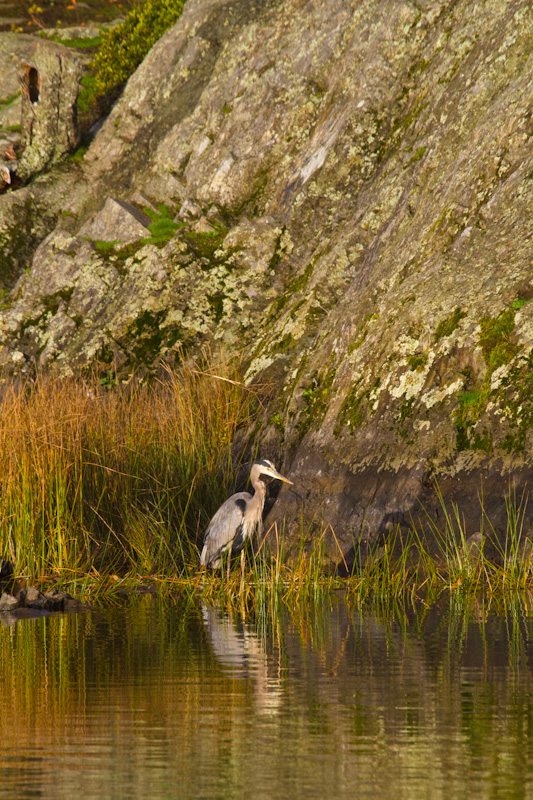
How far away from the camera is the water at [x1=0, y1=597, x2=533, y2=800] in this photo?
3404mm

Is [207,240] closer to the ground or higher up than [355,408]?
higher up

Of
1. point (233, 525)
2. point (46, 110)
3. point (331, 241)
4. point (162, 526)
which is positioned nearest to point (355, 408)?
point (233, 525)

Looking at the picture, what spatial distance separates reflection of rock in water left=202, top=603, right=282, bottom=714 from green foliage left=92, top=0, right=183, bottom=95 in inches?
600

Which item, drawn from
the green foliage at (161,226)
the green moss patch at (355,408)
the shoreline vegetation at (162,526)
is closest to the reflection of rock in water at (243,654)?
the shoreline vegetation at (162,526)

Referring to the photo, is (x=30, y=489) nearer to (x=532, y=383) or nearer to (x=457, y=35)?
(x=532, y=383)

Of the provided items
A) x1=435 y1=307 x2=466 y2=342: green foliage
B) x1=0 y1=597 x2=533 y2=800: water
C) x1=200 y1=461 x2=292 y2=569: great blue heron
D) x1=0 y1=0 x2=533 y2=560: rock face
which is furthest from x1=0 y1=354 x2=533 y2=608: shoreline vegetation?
x1=435 y1=307 x2=466 y2=342: green foliage

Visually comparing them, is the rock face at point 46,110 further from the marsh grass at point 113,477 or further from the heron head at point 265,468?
the heron head at point 265,468

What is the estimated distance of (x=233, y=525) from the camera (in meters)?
8.73

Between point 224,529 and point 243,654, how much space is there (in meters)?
3.30

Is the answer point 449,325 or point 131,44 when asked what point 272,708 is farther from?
point 131,44

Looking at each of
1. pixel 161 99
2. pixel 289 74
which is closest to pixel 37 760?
pixel 289 74

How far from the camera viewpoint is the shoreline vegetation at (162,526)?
762 cm

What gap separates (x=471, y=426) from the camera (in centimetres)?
848

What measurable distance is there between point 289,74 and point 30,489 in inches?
370
